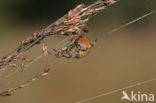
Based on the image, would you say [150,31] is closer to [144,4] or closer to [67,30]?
[144,4]

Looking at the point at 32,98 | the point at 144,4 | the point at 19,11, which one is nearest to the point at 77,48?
the point at 32,98

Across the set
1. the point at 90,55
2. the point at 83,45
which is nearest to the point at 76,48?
the point at 83,45

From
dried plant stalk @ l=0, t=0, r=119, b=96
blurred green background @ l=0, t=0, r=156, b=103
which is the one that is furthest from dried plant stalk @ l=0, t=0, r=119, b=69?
blurred green background @ l=0, t=0, r=156, b=103

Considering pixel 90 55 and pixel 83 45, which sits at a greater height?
pixel 83 45

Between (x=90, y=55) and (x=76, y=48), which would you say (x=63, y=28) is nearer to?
(x=76, y=48)

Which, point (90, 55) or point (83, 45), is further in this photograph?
point (90, 55)

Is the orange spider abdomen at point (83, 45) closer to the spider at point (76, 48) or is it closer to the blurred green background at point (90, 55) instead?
the spider at point (76, 48)

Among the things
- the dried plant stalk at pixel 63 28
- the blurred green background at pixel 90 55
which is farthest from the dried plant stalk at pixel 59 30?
the blurred green background at pixel 90 55
